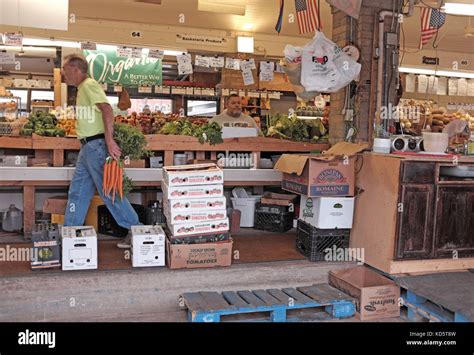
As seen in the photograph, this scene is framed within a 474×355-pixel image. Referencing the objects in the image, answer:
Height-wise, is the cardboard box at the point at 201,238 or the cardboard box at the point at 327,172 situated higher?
the cardboard box at the point at 327,172

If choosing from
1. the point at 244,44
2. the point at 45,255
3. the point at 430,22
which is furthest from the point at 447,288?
the point at 244,44

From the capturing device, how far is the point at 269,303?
169 inches

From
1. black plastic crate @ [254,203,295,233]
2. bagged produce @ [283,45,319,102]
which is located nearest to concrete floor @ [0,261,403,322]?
black plastic crate @ [254,203,295,233]

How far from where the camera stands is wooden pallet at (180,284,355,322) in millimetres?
4113

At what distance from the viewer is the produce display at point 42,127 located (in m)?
5.70

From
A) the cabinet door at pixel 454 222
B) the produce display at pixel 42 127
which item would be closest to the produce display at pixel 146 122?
the produce display at pixel 42 127

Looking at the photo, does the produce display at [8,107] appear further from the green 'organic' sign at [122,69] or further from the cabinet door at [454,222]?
the cabinet door at [454,222]

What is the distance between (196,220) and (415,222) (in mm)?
2040

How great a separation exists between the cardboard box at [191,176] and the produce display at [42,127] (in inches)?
65.9

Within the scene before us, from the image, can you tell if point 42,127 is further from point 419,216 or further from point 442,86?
point 442,86

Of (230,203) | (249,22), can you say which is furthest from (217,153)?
(249,22)

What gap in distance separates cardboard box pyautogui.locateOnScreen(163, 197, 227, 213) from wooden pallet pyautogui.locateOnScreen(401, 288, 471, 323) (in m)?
1.89
